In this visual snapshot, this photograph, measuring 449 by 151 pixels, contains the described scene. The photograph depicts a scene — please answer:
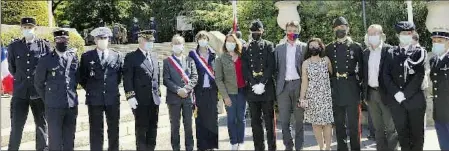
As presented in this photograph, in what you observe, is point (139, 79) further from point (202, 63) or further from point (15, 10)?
point (15, 10)

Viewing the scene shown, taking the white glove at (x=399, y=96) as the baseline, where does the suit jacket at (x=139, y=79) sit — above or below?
above

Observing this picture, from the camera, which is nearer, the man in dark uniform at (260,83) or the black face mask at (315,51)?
the black face mask at (315,51)

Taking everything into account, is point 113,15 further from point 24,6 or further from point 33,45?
point 33,45

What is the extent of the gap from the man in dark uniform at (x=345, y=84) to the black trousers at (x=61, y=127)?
336 cm

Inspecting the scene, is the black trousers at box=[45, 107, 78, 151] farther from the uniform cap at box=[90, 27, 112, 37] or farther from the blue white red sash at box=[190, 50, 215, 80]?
the blue white red sash at box=[190, 50, 215, 80]

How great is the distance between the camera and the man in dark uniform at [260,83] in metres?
6.95

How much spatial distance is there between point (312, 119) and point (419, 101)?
137cm

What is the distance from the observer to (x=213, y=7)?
24141 millimetres

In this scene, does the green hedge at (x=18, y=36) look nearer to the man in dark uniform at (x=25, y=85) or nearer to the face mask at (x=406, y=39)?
the man in dark uniform at (x=25, y=85)

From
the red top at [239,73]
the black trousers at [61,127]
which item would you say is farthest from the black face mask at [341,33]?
the black trousers at [61,127]

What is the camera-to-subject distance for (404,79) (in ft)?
20.5

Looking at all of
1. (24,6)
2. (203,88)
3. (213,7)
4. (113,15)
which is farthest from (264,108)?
(113,15)

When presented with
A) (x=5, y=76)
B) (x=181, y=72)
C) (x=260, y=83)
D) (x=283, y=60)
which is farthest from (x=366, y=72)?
(x=5, y=76)

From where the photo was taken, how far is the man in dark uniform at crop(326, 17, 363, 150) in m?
6.57
